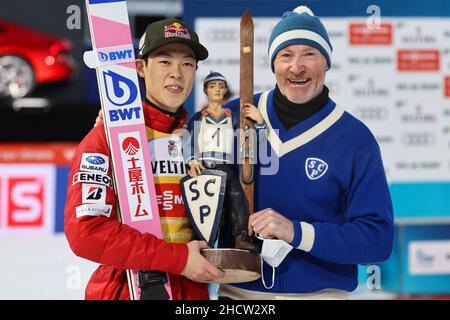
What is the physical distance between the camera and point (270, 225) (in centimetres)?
246

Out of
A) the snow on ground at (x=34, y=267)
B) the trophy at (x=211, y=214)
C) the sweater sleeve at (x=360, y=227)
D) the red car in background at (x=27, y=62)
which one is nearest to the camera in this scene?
the trophy at (x=211, y=214)

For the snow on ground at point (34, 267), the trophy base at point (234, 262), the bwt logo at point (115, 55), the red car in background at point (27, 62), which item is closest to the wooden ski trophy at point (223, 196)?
the trophy base at point (234, 262)

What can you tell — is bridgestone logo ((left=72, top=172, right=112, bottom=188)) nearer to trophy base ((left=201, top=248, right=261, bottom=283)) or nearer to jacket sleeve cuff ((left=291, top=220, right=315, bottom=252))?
trophy base ((left=201, top=248, right=261, bottom=283))

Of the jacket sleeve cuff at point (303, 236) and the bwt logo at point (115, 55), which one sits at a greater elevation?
the bwt logo at point (115, 55)

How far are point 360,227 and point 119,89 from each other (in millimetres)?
905

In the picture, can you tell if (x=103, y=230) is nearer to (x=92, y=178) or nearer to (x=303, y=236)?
(x=92, y=178)

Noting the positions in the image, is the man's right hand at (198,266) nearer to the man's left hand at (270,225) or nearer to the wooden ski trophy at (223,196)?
the wooden ski trophy at (223,196)

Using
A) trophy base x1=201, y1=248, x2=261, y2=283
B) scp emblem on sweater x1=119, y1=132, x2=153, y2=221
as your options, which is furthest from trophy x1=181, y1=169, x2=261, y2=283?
scp emblem on sweater x1=119, y1=132, x2=153, y2=221

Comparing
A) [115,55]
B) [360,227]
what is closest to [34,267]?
[115,55]

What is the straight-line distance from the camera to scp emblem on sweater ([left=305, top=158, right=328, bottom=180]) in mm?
2547

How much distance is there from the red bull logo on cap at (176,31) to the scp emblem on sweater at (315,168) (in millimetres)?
579

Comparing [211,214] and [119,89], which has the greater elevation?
[119,89]

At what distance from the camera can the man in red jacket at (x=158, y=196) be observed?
2424 mm

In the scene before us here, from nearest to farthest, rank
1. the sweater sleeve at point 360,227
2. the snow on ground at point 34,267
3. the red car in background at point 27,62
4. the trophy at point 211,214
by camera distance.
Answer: the trophy at point 211,214
the sweater sleeve at point 360,227
the snow on ground at point 34,267
the red car in background at point 27,62
